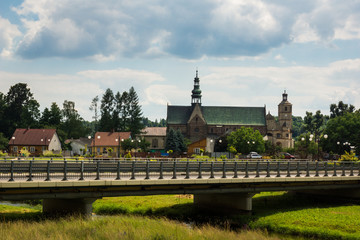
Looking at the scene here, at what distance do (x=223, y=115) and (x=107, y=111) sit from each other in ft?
112

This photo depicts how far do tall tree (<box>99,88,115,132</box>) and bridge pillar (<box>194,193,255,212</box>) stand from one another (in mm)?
83949

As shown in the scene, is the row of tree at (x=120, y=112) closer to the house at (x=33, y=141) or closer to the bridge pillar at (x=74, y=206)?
the house at (x=33, y=141)

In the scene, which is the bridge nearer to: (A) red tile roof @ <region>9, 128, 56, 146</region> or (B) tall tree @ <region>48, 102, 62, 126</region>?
(A) red tile roof @ <region>9, 128, 56, 146</region>

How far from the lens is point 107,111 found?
4791 inches

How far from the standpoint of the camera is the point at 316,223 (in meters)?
29.8

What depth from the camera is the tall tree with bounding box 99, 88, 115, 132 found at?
11844 cm

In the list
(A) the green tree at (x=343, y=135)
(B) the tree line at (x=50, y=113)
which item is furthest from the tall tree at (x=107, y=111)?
(A) the green tree at (x=343, y=135)

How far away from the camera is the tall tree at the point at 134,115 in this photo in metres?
117

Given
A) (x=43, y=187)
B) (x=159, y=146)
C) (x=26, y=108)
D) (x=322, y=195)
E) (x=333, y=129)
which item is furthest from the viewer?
(x=159, y=146)

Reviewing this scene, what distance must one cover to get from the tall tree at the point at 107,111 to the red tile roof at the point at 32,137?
681 inches

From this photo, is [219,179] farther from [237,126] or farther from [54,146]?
[237,126]

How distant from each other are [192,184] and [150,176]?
2850 millimetres

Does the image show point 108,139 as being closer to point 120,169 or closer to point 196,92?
point 196,92

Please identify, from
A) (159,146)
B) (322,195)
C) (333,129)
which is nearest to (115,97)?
(159,146)
